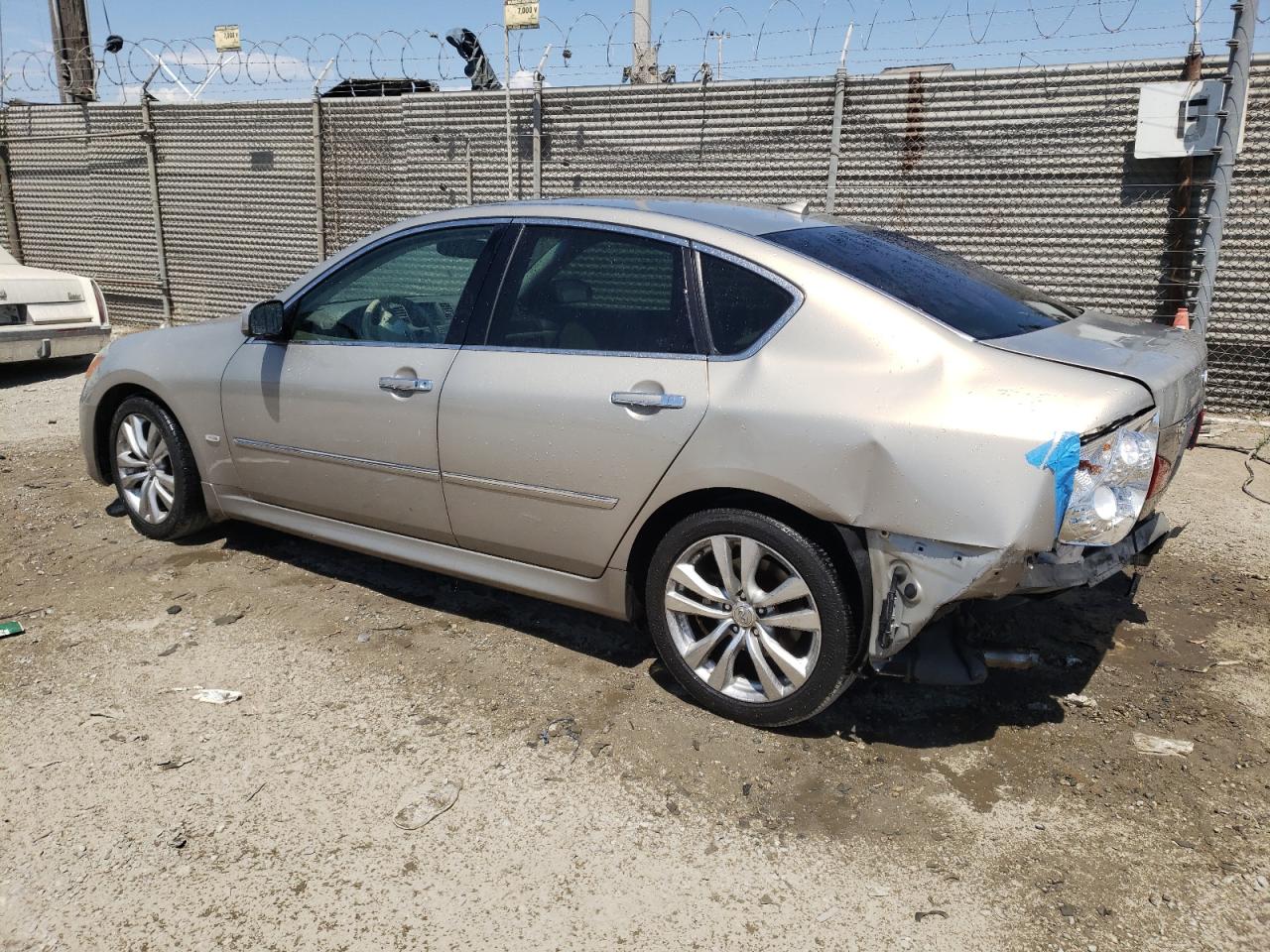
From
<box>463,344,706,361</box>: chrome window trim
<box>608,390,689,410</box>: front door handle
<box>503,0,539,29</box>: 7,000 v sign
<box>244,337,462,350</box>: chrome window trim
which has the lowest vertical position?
<box>608,390,689,410</box>: front door handle

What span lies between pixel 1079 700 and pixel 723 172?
6458 mm

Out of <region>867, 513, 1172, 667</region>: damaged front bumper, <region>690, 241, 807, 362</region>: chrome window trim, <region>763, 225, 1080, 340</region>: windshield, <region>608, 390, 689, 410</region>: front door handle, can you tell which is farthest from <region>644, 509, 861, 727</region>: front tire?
<region>763, 225, 1080, 340</region>: windshield

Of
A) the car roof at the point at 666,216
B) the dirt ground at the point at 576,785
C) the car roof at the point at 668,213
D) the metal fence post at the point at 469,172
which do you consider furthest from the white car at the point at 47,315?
the car roof at the point at 668,213

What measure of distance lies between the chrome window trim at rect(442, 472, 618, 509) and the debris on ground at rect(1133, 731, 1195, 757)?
187 centimetres

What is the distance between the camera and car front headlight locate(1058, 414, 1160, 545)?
2.67 m

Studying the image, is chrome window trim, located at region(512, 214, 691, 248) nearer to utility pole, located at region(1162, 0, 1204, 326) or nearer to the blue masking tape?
the blue masking tape

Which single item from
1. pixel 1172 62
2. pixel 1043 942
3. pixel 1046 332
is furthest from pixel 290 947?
pixel 1172 62

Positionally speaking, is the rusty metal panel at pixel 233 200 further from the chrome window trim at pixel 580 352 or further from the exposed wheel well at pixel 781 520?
the exposed wheel well at pixel 781 520

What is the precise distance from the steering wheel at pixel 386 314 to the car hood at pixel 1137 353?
7.24 feet

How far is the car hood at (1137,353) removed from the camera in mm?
2885

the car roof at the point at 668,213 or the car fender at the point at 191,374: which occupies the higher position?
the car roof at the point at 668,213

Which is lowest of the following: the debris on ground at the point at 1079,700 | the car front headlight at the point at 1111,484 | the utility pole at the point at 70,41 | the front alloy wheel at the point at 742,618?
the debris on ground at the point at 1079,700

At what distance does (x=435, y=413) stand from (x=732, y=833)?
6.13 ft

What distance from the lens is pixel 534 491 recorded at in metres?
3.54
